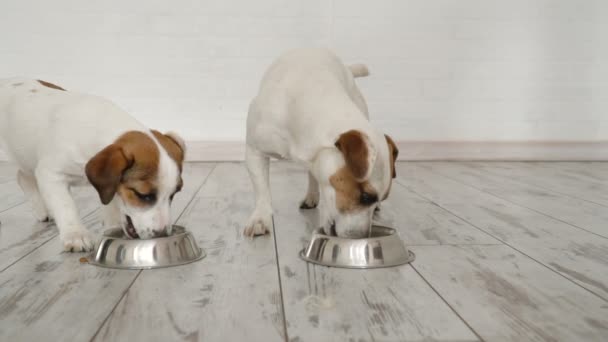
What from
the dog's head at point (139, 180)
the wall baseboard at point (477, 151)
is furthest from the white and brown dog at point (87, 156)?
the wall baseboard at point (477, 151)

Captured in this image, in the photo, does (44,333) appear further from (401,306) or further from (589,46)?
(589,46)

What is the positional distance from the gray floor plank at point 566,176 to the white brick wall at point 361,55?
1.51ft

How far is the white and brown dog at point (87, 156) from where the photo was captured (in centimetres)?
220

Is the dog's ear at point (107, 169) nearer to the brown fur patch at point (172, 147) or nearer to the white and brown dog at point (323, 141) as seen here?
the brown fur patch at point (172, 147)

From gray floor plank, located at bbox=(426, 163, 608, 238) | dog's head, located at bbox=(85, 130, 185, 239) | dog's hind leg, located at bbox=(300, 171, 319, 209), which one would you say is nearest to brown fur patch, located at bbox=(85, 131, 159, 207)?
dog's head, located at bbox=(85, 130, 185, 239)

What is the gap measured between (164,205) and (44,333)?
80cm

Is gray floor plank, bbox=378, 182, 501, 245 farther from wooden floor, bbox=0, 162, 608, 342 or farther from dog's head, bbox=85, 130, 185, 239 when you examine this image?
dog's head, bbox=85, 130, 185, 239

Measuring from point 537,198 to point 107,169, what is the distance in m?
2.63

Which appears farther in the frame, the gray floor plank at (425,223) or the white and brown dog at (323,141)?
the gray floor plank at (425,223)

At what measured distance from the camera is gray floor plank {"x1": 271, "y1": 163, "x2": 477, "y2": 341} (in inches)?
61.3

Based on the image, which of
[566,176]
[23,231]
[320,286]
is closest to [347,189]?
[320,286]

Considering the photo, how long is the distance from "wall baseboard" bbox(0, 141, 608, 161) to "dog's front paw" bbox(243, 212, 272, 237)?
2.97 metres

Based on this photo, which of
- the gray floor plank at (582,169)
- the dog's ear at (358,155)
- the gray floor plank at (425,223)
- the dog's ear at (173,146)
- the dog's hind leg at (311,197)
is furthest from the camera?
the gray floor plank at (582,169)

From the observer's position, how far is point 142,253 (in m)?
2.15
